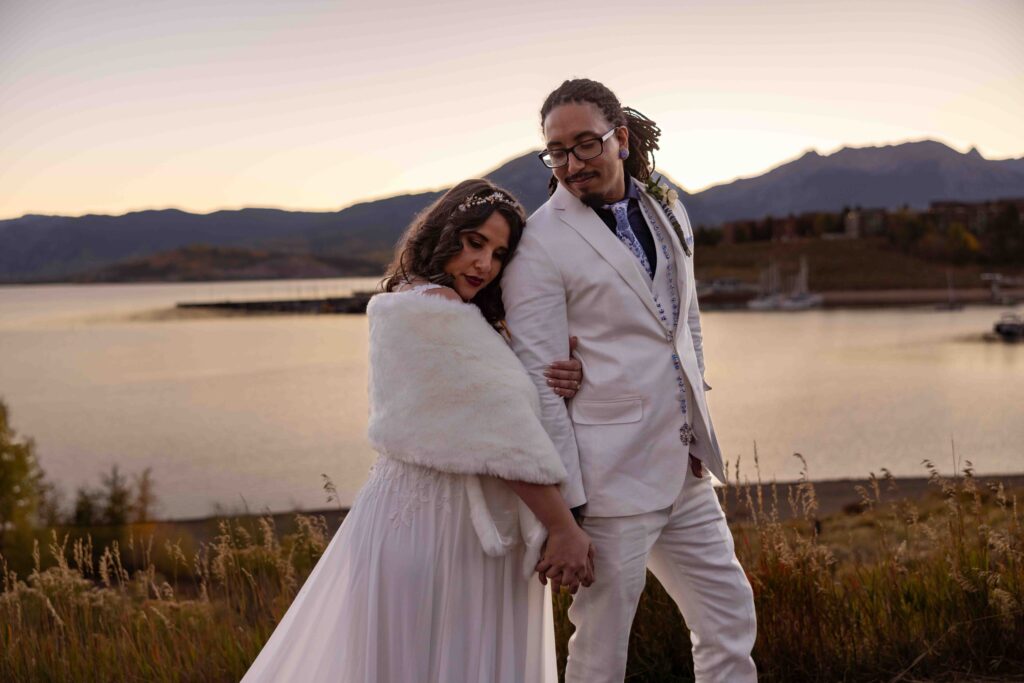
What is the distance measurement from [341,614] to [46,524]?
15858 millimetres

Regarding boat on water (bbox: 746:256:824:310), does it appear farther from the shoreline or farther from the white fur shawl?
the white fur shawl

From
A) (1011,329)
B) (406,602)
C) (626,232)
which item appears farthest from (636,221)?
(1011,329)

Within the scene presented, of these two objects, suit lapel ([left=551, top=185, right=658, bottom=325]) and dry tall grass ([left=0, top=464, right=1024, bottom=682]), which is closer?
suit lapel ([left=551, top=185, right=658, bottom=325])

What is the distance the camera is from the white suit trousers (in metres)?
2.12

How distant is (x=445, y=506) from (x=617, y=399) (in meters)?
0.50

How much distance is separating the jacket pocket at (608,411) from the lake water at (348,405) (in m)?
4.53

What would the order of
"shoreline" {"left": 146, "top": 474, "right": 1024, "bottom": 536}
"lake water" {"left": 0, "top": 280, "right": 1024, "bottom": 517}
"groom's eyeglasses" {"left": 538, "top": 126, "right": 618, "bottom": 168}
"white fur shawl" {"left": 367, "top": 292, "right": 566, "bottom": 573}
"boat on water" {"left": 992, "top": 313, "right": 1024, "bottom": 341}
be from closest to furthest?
"white fur shawl" {"left": 367, "top": 292, "right": 566, "bottom": 573} < "groom's eyeglasses" {"left": 538, "top": 126, "right": 618, "bottom": 168} < "shoreline" {"left": 146, "top": 474, "right": 1024, "bottom": 536} < "lake water" {"left": 0, "top": 280, "right": 1024, "bottom": 517} < "boat on water" {"left": 992, "top": 313, "right": 1024, "bottom": 341}

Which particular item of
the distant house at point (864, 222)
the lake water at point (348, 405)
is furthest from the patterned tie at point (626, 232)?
the distant house at point (864, 222)

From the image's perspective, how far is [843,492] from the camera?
16469 mm

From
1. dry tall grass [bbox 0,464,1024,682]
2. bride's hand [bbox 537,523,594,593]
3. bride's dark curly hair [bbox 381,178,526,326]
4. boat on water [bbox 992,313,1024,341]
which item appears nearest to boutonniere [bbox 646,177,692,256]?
bride's dark curly hair [bbox 381,178,526,326]

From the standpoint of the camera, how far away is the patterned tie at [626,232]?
223 centimetres

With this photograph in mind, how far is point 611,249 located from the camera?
6.97 feet

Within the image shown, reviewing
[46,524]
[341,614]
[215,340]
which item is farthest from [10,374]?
[341,614]

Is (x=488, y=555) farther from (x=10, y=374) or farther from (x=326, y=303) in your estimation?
(x=326, y=303)
